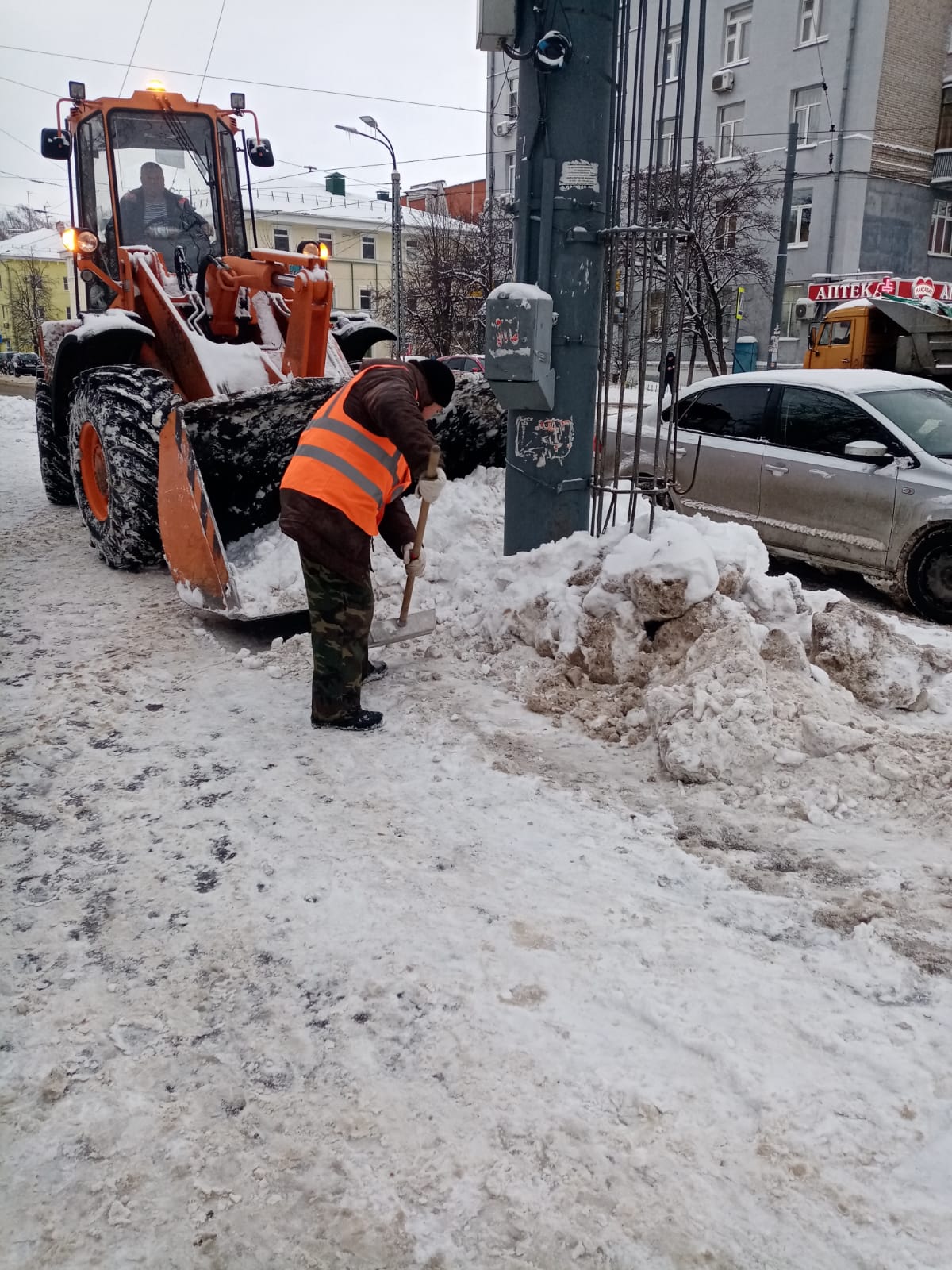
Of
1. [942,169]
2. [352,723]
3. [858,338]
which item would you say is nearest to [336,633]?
[352,723]

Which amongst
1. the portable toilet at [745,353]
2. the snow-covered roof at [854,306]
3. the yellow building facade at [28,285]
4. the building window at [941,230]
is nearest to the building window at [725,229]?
the portable toilet at [745,353]

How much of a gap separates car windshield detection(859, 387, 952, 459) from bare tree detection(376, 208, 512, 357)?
1789 centimetres

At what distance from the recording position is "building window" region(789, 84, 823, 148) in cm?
2753

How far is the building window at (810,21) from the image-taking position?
26984 millimetres

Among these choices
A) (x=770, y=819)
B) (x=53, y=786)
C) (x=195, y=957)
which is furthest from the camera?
(x=53, y=786)

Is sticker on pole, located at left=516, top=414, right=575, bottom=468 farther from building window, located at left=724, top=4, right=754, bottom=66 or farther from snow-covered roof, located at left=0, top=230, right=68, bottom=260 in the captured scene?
snow-covered roof, located at left=0, top=230, right=68, bottom=260

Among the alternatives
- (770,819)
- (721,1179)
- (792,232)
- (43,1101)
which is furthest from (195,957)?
(792,232)

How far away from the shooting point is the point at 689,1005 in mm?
2350

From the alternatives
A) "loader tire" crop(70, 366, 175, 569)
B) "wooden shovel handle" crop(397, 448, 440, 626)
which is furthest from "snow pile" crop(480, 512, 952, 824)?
"loader tire" crop(70, 366, 175, 569)

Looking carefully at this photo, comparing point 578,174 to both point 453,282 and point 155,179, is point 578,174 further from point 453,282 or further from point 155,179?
point 453,282

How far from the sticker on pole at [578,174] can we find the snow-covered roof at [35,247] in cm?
6074

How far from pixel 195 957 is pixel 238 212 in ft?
21.6

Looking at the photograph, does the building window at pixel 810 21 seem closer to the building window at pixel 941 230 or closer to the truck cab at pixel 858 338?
the building window at pixel 941 230

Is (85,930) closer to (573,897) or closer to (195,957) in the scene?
(195,957)
